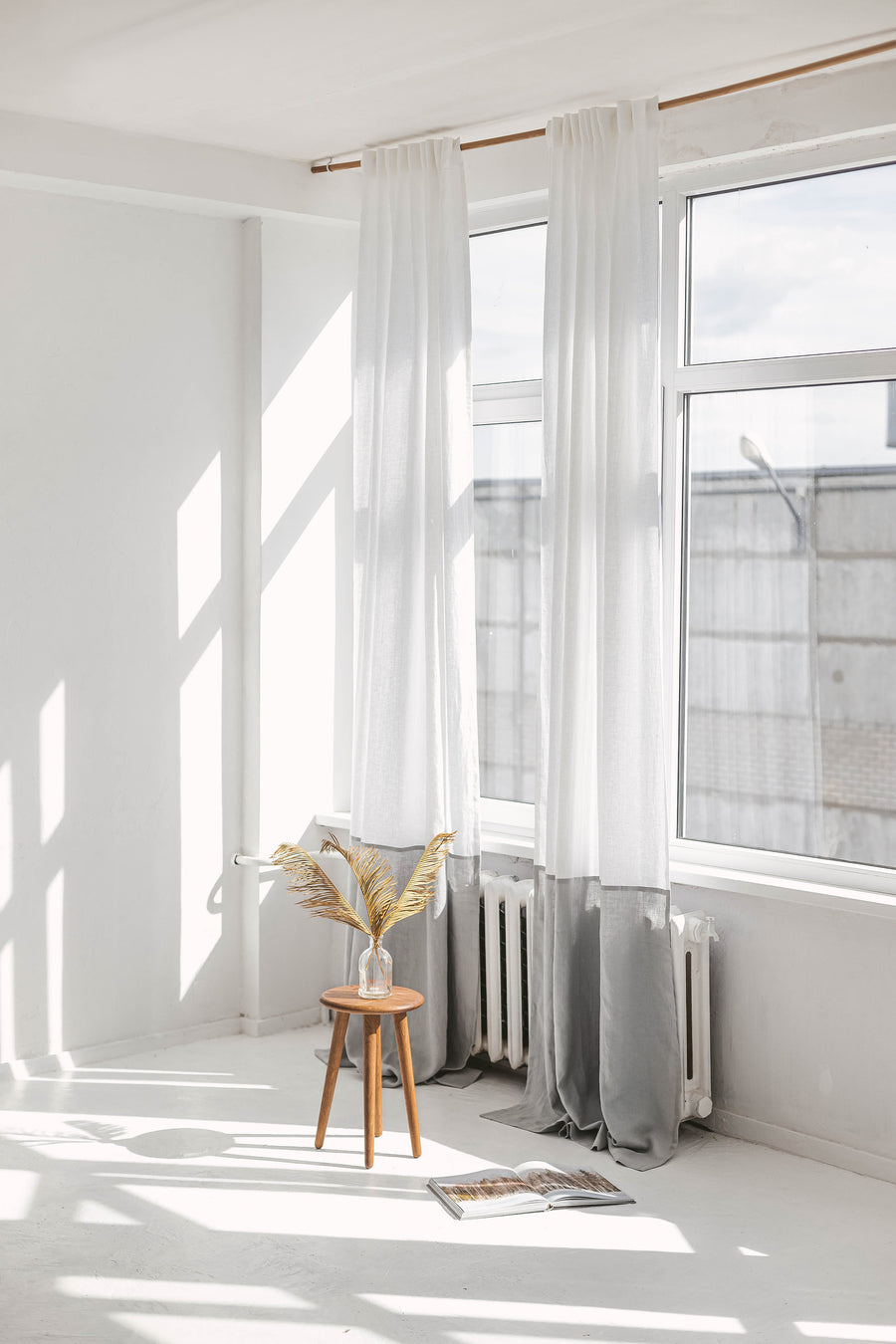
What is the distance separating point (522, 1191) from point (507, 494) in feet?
7.36

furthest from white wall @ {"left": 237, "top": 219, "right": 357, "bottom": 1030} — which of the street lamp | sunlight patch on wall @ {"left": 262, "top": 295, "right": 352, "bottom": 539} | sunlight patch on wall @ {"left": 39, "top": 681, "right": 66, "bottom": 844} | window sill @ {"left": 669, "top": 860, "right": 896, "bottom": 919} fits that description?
the street lamp

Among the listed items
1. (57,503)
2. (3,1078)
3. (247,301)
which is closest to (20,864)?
(3,1078)

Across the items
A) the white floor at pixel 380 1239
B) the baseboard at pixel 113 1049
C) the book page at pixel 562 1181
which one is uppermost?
the baseboard at pixel 113 1049

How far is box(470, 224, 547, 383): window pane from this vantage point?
4551 mm

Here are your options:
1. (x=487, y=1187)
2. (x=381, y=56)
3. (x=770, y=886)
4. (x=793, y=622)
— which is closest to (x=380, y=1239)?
(x=487, y=1187)

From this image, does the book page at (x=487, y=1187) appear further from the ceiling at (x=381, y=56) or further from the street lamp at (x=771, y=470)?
the ceiling at (x=381, y=56)

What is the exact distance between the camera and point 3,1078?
4.36 m

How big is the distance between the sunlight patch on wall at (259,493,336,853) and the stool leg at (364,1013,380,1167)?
1.31 metres

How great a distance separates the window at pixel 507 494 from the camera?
456 cm

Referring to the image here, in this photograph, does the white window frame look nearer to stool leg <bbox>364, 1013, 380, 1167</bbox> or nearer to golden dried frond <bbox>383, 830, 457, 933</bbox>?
golden dried frond <bbox>383, 830, 457, 933</bbox>

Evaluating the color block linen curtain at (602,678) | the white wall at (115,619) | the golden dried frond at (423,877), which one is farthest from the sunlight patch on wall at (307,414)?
the golden dried frond at (423,877)

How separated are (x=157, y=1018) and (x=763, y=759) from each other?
2243 mm

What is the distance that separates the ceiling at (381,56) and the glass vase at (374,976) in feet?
7.73

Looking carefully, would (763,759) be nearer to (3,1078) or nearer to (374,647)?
(374,647)
